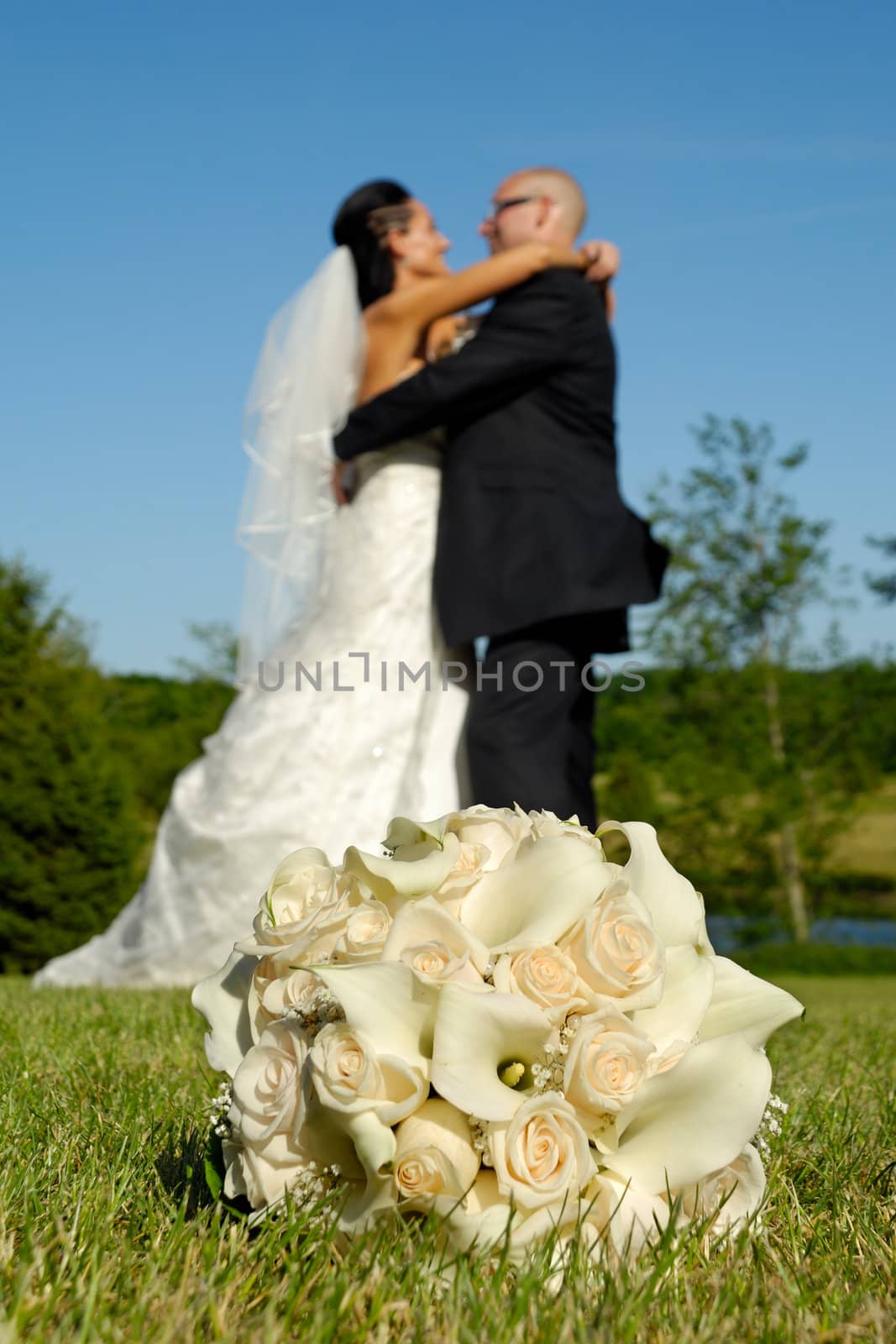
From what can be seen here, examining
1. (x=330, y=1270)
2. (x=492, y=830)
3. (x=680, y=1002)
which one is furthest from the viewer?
(x=492, y=830)

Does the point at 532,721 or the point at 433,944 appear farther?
the point at 532,721

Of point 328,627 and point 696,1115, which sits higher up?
point 328,627

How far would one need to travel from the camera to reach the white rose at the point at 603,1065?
50.1 inches

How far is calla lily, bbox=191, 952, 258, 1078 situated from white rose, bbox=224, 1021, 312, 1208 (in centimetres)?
14

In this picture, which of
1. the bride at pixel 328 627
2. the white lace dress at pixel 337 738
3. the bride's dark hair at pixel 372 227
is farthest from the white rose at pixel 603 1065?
the bride's dark hair at pixel 372 227

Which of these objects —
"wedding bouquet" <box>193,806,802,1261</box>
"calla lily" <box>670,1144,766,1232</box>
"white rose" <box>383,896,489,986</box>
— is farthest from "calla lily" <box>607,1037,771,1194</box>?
"white rose" <box>383,896,489,986</box>

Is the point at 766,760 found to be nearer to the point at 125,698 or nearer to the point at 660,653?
the point at 660,653

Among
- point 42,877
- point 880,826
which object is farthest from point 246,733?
point 880,826

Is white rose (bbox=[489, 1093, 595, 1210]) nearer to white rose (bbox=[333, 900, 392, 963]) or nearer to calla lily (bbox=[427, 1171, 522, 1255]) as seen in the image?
calla lily (bbox=[427, 1171, 522, 1255])

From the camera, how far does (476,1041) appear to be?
125 centimetres

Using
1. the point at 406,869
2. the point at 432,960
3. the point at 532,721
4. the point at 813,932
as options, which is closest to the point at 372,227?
the point at 532,721

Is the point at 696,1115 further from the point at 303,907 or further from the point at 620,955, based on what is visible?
the point at 303,907

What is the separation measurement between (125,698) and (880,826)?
16966 millimetres

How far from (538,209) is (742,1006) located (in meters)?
4.72
